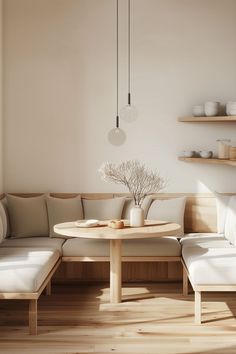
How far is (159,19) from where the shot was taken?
5.77 meters

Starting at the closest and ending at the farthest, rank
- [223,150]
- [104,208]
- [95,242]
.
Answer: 1. [95,242]
2. [223,150]
3. [104,208]

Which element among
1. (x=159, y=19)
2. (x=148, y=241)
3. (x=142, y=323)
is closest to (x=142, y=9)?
(x=159, y=19)

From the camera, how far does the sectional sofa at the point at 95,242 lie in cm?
405

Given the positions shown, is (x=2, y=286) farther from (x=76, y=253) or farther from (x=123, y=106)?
(x=123, y=106)

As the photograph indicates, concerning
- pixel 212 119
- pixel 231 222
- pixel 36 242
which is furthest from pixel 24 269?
pixel 212 119

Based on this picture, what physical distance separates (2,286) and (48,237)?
1.68 metres

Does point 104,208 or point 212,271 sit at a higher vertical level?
point 104,208

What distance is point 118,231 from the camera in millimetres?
4410

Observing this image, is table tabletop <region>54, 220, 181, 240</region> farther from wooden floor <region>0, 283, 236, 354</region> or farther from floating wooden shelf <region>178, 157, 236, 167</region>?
floating wooden shelf <region>178, 157, 236, 167</region>

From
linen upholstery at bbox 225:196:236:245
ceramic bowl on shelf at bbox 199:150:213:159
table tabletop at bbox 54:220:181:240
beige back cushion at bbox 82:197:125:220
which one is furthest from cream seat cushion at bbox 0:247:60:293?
ceramic bowl on shelf at bbox 199:150:213:159

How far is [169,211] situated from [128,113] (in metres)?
1.03

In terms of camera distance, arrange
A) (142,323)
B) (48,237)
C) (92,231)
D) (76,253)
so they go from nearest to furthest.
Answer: (142,323) → (92,231) → (76,253) → (48,237)

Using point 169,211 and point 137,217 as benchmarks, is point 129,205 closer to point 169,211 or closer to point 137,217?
point 169,211

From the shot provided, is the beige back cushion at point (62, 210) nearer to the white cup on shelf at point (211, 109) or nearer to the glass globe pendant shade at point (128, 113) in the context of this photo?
the glass globe pendant shade at point (128, 113)
